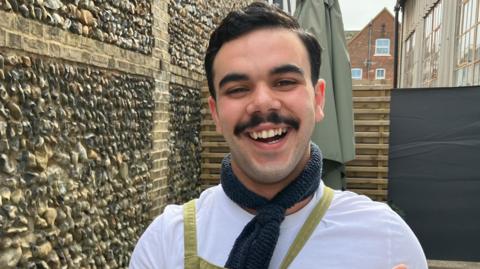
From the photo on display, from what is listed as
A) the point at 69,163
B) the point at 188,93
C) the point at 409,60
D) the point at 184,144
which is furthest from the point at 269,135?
the point at 409,60

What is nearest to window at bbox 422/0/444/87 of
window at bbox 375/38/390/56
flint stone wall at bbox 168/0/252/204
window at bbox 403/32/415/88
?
window at bbox 403/32/415/88

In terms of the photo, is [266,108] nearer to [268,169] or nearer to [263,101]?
[263,101]

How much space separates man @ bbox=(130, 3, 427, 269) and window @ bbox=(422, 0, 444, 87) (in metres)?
10.8

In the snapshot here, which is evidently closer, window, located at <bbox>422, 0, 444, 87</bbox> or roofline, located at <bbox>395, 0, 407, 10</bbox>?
window, located at <bbox>422, 0, 444, 87</bbox>

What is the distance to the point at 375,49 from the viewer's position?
36.9 metres

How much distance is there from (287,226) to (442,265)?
10.7 ft

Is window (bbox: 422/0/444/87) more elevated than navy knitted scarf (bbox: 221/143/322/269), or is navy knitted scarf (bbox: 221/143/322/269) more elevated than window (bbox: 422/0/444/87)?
window (bbox: 422/0/444/87)

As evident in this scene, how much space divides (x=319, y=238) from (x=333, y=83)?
303 centimetres

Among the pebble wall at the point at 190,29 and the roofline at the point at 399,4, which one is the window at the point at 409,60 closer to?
the roofline at the point at 399,4

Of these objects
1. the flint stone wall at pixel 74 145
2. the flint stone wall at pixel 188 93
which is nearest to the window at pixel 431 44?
the flint stone wall at pixel 188 93

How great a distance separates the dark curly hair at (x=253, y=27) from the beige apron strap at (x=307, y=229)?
14.5 inches

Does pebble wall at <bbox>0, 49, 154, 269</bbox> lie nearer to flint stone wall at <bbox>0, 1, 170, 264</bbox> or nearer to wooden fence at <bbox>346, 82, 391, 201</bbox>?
flint stone wall at <bbox>0, 1, 170, 264</bbox>

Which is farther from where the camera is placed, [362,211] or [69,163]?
[69,163]

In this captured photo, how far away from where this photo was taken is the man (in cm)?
113
